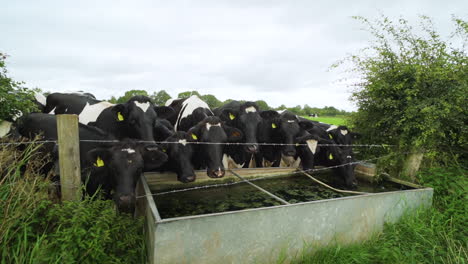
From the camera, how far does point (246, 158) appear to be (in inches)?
233

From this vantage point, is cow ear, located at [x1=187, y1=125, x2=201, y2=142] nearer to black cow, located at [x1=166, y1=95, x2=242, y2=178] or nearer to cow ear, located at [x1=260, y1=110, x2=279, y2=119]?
black cow, located at [x1=166, y1=95, x2=242, y2=178]

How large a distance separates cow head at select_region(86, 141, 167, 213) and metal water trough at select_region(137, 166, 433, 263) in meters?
0.24

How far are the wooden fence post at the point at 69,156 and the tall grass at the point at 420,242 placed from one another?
284cm

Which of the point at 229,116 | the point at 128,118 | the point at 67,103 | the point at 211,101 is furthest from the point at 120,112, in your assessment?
the point at 211,101

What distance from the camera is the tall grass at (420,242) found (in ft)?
10.1

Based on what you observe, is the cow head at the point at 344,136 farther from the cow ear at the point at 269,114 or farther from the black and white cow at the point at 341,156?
the cow ear at the point at 269,114

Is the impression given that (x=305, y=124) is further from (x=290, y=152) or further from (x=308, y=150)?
(x=290, y=152)

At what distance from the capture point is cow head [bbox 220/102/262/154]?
16.8 ft

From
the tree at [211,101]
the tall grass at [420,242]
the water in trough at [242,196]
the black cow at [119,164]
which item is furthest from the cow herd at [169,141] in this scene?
the tree at [211,101]

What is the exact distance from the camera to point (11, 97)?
3605mm

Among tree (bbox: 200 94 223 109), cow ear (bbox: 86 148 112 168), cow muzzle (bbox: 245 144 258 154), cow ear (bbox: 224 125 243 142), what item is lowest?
cow muzzle (bbox: 245 144 258 154)

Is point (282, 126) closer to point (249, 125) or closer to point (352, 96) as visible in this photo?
point (249, 125)

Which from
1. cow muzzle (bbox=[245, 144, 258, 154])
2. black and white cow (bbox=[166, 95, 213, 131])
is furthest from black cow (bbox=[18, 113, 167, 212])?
black and white cow (bbox=[166, 95, 213, 131])

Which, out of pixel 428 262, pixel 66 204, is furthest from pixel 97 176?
pixel 428 262
